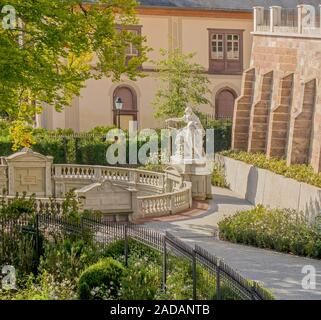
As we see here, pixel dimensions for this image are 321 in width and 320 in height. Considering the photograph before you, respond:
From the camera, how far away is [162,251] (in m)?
18.1

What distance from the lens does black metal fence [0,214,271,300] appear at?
14.7m

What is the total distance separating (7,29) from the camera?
75.8 ft

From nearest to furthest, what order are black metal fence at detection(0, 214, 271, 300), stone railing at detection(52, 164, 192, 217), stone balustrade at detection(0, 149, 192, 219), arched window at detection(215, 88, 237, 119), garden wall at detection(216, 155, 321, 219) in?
black metal fence at detection(0, 214, 271, 300) < garden wall at detection(216, 155, 321, 219) < stone balustrade at detection(0, 149, 192, 219) < stone railing at detection(52, 164, 192, 217) < arched window at detection(215, 88, 237, 119)

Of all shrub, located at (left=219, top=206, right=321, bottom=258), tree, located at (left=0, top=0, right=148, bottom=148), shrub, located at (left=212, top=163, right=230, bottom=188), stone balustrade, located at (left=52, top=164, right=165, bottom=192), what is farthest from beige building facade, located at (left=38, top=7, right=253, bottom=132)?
shrub, located at (left=219, top=206, right=321, bottom=258)

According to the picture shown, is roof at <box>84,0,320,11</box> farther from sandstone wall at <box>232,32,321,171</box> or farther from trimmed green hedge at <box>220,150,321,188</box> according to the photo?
trimmed green hedge at <box>220,150,321,188</box>

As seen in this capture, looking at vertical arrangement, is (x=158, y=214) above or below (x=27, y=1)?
below

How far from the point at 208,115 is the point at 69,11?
89.9ft

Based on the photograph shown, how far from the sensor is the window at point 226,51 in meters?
52.6

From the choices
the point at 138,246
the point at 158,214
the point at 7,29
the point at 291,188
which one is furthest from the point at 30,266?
the point at 291,188

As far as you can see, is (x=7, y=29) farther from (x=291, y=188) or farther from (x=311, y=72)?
(x=311, y=72)

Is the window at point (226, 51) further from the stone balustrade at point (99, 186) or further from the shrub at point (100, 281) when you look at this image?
the shrub at point (100, 281)

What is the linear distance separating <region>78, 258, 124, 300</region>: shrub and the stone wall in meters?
14.0

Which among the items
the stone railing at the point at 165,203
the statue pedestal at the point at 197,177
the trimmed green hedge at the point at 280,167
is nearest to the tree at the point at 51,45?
the stone railing at the point at 165,203
